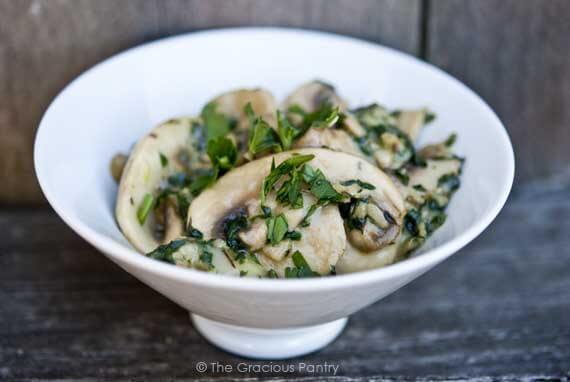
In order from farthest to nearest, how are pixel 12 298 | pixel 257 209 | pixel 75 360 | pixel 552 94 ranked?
pixel 552 94
pixel 12 298
pixel 75 360
pixel 257 209

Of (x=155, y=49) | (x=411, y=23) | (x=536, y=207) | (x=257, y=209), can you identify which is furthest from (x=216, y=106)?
(x=536, y=207)

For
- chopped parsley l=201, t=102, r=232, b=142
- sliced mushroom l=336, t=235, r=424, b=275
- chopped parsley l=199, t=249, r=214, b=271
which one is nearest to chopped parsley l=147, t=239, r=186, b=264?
chopped parsley l=199, t=249, r=214, b=271

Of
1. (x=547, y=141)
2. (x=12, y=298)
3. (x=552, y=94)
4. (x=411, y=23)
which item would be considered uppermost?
(x=411, y=23)

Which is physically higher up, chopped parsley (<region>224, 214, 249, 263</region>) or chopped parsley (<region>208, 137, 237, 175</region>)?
chopped parsley (<region>208, 137, 237, 175</region>)

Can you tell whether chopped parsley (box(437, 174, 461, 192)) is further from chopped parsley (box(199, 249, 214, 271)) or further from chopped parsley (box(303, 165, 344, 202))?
chopped parsley (box(199, 249, 214, 271))

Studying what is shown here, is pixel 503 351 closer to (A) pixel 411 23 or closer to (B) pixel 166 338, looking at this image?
(B) pixel 166 338

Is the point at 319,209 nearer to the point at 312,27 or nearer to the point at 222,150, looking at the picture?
the point at 222,150

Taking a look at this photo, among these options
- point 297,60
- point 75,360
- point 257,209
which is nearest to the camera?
point 257,209

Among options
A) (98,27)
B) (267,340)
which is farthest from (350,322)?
(98,27)
